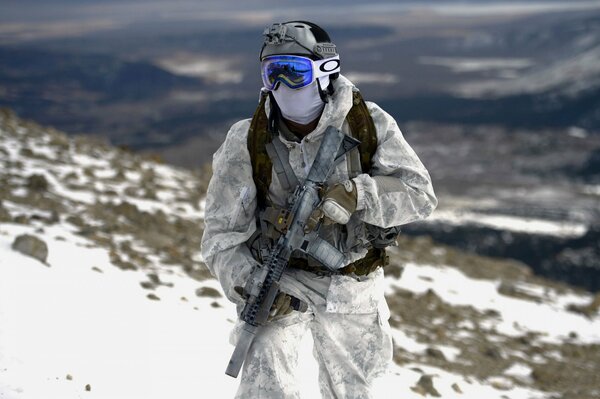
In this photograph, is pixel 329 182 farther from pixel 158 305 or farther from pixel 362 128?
pixel 158 305

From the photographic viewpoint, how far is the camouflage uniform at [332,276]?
11.3 ft

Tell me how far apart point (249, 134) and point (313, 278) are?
0.78 m

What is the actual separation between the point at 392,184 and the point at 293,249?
1.83 feet

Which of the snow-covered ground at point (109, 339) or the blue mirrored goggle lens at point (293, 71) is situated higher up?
the blue mirrored goggle lens at point (293, 71)

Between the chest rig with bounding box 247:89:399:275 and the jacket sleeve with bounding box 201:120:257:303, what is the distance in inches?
2.3

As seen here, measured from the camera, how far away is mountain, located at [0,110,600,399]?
4.97 metres

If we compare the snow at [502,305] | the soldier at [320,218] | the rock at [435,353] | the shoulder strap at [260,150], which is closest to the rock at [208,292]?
the rock at [435,353]

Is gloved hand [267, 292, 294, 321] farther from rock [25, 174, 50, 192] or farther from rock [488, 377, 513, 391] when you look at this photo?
rock [25, 174, 50, 192]

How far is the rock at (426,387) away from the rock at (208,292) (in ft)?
7.66

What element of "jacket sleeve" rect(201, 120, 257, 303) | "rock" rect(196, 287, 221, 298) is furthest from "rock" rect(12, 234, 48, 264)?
"jacket sleeve" rect(201, 120, 257, 303)

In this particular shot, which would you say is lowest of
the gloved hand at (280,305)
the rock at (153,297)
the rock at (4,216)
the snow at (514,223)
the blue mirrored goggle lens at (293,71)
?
the snow at (514,223)

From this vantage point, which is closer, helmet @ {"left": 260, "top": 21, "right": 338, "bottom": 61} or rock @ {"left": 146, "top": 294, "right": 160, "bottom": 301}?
helmet @ {"left": 260, "top": 21, "right": 338, "bottom": 61}

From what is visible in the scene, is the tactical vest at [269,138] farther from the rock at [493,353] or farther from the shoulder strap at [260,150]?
the rock at [493,353]

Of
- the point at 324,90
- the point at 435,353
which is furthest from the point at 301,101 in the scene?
the point at 435,353
